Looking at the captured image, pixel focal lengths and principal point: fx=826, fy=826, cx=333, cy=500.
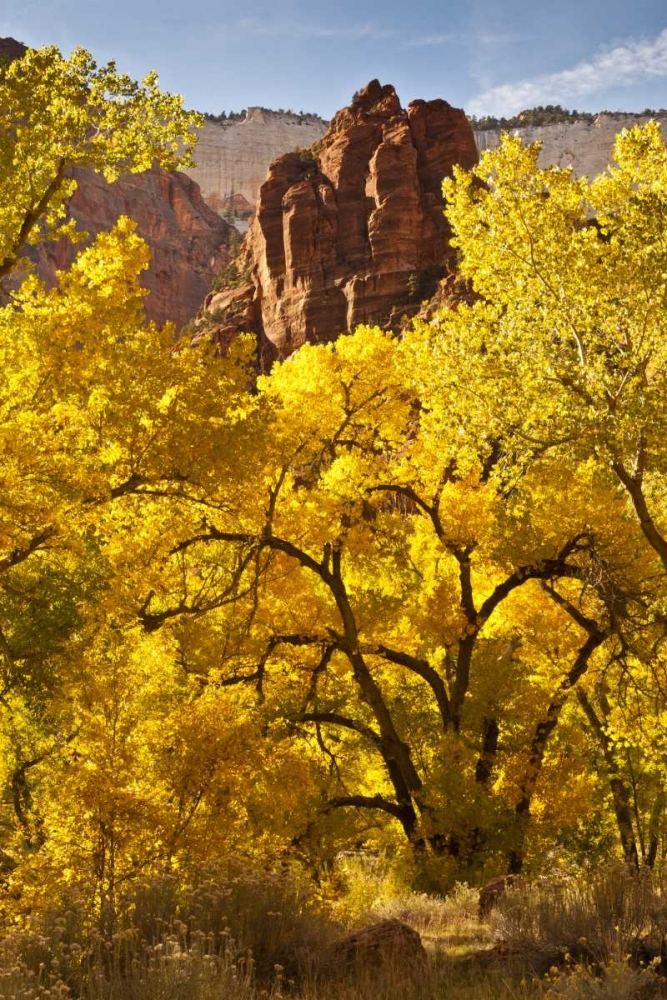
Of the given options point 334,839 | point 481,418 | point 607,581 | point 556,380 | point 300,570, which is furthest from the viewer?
point 300,570

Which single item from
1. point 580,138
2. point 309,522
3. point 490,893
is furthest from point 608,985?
point 580,138

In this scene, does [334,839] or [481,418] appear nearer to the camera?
[481,418]

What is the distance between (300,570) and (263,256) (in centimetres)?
6924

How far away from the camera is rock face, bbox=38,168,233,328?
116 m

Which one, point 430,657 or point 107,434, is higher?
point 107,434

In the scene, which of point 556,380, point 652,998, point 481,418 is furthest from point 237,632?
point 652,998

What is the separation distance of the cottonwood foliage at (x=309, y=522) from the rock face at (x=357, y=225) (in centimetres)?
5340

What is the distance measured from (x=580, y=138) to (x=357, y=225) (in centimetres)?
11885

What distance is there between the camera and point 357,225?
7406 cm

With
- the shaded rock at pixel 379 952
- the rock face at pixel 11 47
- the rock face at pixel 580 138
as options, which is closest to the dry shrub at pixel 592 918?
the shaded rock at pixel 379 952

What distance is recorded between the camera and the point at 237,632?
13.2 m

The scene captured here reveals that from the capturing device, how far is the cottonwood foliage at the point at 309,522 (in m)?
9.12

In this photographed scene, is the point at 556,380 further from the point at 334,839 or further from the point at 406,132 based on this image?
the point at 406,132

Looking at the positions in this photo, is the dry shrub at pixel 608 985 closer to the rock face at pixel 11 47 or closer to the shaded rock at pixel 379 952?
the shaded rock at pixel 379 952
